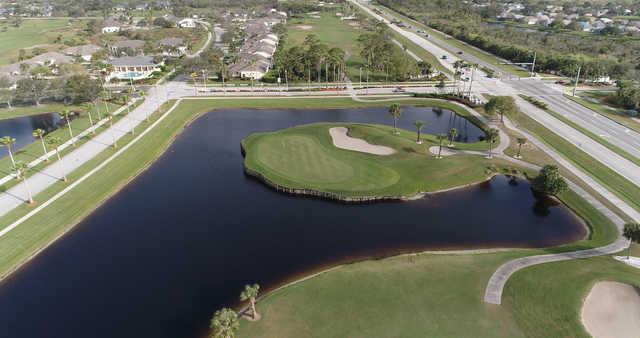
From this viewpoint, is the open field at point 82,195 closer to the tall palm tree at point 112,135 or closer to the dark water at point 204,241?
the tall palm tree at point 112,135

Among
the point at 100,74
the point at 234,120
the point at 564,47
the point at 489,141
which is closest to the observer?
the point at 489,141

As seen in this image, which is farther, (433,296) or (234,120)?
(234,120)

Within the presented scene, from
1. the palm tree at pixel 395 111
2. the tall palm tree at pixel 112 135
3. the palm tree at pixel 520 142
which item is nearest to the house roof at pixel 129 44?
the tall palm tree at pixel 112 135

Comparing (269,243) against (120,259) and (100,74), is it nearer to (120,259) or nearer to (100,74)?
(120,259)

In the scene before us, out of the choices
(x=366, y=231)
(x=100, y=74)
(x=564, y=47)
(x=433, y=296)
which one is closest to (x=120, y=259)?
(x=366, y=231)

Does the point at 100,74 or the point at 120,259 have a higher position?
the point at 100,74

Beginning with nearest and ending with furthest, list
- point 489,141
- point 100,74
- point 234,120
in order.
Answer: point 489,141
point 234,120
point 100,74

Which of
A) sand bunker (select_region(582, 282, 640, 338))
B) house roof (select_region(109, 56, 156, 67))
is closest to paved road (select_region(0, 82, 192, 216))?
house roof (select_region(109, 56, 156, 67))
